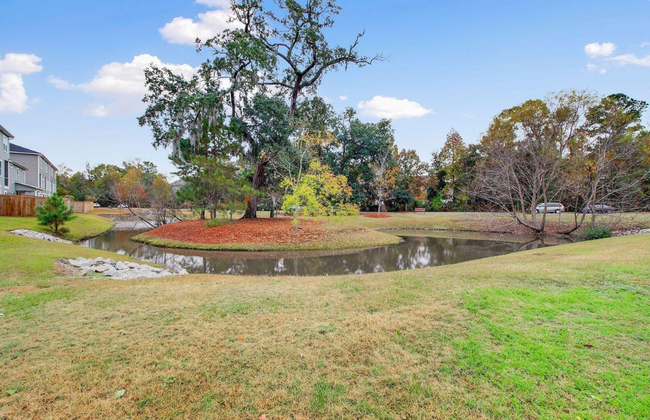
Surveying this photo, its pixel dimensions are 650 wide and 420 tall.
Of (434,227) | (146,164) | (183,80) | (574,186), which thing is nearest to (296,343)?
(183,80)

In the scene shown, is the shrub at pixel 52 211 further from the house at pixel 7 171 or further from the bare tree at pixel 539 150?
the bare tree at pixel 539 150

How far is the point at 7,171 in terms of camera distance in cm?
2466

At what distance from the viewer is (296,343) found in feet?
11.2

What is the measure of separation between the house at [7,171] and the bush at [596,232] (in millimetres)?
40356

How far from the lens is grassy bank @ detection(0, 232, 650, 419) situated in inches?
95.8

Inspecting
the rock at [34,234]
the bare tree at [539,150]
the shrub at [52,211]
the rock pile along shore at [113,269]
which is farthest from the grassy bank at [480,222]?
the rock at [34,234]

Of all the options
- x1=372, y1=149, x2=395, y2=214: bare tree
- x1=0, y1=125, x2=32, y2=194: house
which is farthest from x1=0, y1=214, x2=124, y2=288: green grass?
x1=372, y1=149, x2=395, y2=214: bare tree

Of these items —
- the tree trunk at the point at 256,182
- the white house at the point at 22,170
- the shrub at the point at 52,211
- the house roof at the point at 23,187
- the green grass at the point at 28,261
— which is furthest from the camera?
the house roof at the point at 23,187

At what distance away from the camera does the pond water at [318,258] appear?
11.2 m

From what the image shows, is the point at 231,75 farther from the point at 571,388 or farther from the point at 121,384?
the point at 571,388

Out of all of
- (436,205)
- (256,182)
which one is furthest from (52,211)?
(436,205)

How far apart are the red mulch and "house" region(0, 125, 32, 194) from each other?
1588 centimetres

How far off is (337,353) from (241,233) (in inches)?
565

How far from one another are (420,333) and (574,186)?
21.1m
